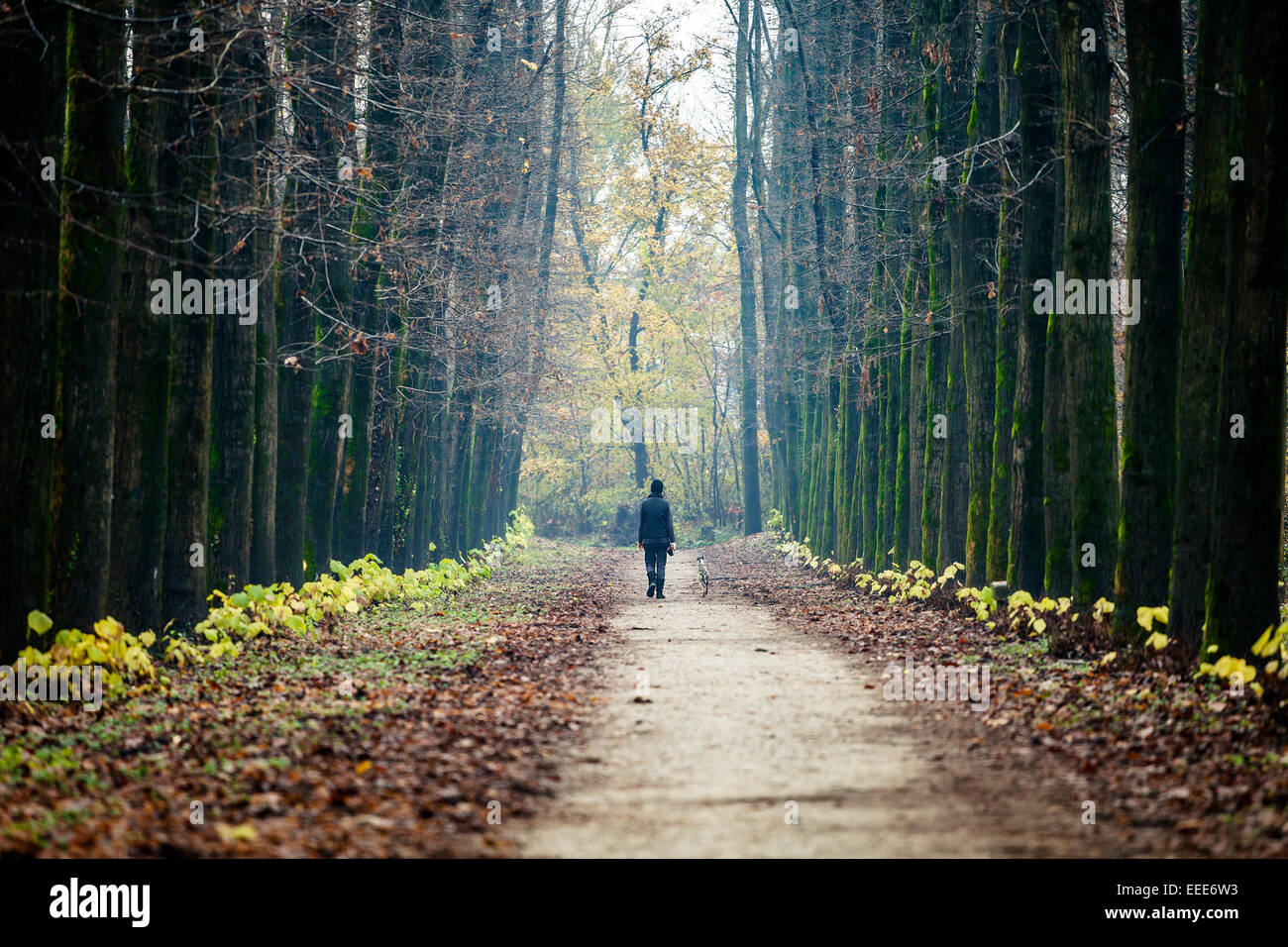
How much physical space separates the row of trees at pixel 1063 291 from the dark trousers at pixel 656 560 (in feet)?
14.8

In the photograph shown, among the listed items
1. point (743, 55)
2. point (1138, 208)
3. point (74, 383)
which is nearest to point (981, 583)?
point (1138, 208)

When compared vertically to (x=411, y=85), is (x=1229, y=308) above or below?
below

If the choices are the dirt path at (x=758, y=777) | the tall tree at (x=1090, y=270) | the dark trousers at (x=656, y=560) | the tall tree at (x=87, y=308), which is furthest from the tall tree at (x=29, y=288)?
the dark trousers at (x=656, y=560)

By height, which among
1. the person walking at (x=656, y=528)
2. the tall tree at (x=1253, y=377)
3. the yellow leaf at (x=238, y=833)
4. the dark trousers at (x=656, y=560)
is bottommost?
the dark trousers at (x=656, y=560)

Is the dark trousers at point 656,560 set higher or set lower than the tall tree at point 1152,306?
lower

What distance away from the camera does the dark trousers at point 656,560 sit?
22.5 metres

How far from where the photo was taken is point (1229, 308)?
963cm

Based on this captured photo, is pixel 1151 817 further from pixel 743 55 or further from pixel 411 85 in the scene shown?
pixel 743 55

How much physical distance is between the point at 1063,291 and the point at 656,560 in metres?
10.9

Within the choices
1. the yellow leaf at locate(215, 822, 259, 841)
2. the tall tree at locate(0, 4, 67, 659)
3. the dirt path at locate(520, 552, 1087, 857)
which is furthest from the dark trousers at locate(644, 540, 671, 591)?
the yellow leaf at locate(215, 822, 259, 841)

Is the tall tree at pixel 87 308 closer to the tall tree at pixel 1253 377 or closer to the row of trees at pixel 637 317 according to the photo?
the tall tree at pixel 1253 377

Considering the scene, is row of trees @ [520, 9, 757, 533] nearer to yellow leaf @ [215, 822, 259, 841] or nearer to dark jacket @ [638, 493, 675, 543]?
dark jacket @ [638, 493, 675, 543]
